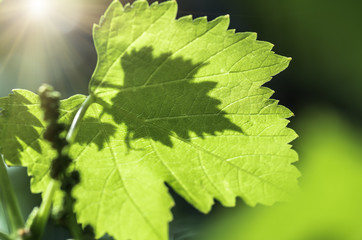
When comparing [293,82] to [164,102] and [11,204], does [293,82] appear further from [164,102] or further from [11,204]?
[11,204]

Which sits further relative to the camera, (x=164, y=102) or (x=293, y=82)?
(x=293, y=82)

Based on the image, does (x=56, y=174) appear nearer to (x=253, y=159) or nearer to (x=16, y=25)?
(x=253, y=159)

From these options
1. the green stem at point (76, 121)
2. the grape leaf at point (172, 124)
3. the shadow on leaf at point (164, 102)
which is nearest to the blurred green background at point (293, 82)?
the grape leaf at point (172, 124)

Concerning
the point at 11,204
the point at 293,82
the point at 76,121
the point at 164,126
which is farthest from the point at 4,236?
the point at 293,82

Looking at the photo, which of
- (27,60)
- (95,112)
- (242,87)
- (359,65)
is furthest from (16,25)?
(359,65)

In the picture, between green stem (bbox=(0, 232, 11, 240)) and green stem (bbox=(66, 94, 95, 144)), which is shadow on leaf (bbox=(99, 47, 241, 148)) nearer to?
green stem (bbox=(66, 94, 95, 144))

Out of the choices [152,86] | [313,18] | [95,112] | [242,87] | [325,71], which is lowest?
[95,112]
